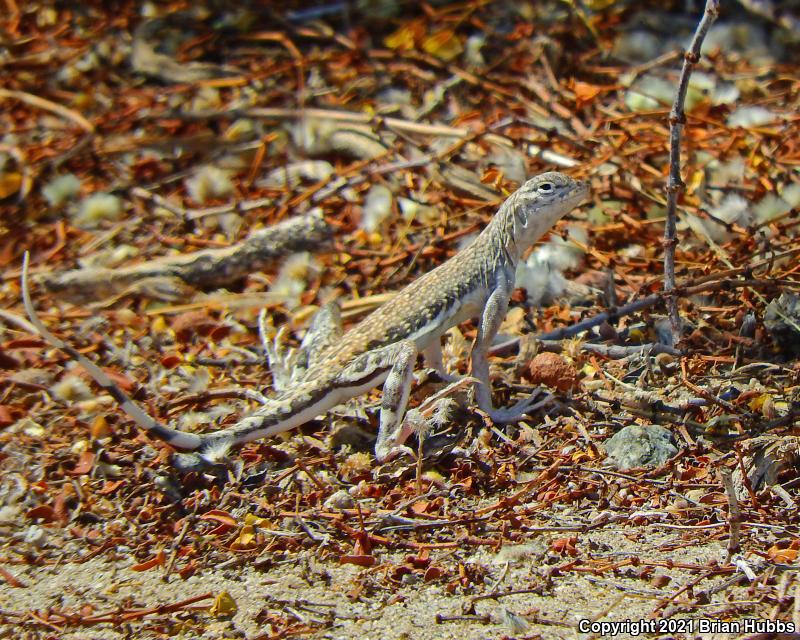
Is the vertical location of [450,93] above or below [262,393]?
above

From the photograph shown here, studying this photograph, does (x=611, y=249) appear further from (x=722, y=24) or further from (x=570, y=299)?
(x=722, y=24)

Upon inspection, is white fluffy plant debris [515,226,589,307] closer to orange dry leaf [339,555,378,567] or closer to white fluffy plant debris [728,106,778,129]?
white fluffy plant debris [728,106,778,129]

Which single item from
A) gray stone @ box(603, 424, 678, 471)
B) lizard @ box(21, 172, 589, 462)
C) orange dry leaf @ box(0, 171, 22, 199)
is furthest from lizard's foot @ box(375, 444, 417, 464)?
orange dry leaf @ box(0, 171, 22, 199)

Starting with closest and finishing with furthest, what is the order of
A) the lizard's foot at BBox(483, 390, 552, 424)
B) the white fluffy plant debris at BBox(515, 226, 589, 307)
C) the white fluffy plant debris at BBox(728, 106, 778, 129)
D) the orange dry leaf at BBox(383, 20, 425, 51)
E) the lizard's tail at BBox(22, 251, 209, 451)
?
1. the lizard's tail at BBox(22, 251, 209, 451)
2. the lizard's foot at BBox(483, 390, 552, 424)
3. the white fluffy plant debris at BBox(515, 226, 589, 307)
4. the white fluffy plant debris at BBox(728, 106, 778, 129)
5. the orange dry leaf at BBox(383, 20, 425, 51)

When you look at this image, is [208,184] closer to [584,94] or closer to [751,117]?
[584,94]

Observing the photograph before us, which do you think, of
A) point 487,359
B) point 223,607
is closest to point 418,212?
point 487,359

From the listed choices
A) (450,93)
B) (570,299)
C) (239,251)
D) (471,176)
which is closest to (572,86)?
(450,93)
